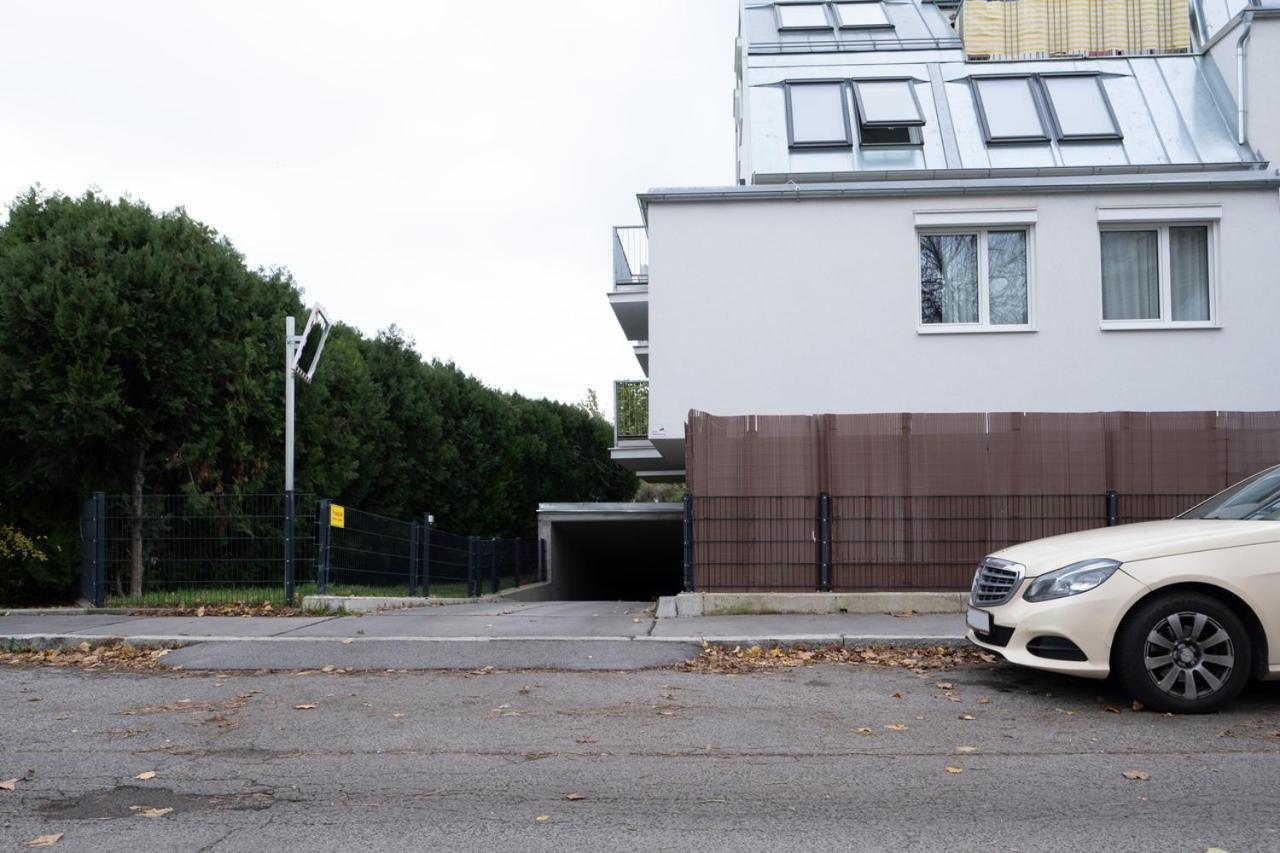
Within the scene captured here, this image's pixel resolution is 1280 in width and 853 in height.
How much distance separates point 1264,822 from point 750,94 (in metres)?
16.8

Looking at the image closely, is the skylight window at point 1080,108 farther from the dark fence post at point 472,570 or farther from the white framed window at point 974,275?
the dark fence post at point 472,570

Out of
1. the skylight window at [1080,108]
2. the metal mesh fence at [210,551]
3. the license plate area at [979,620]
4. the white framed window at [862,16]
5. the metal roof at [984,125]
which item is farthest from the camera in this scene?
the white framed window at [862,16]

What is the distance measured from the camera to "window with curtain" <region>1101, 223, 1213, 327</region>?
16.7 m

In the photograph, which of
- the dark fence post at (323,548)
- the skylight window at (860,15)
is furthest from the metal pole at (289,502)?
the skylight window at (860,15)

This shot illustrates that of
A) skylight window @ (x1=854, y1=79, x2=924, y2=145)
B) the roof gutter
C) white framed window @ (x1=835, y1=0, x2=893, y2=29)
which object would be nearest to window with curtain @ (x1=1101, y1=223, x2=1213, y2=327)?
the roof gutter

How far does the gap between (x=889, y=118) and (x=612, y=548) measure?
1817 centimetres

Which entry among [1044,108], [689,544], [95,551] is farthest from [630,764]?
[1044,108]

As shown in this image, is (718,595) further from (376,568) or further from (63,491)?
(63,491)

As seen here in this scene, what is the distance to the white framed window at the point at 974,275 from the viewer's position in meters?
16.7

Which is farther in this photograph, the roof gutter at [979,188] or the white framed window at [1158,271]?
A: the white framed window at [1158,271]

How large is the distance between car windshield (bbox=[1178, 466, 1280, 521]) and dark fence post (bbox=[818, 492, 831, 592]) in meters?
4.53

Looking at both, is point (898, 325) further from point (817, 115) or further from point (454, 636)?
point (454, 636)

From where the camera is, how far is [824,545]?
1241 centimetres

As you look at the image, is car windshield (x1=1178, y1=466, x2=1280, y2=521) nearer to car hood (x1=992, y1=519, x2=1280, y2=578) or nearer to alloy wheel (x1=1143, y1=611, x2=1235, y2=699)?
car hood (x1=992, y1=519, x2=1280, y2=578)
